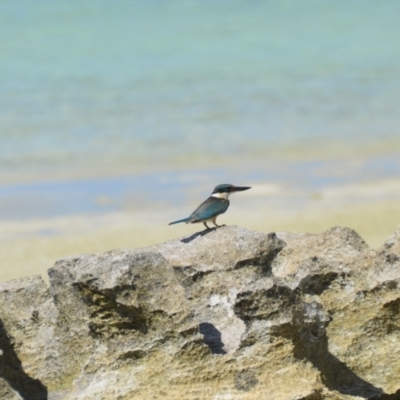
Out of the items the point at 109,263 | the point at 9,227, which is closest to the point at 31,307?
the point at 109,263

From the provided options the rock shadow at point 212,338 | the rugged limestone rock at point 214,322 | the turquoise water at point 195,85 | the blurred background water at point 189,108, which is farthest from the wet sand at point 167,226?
the rock shadow at point 212,338

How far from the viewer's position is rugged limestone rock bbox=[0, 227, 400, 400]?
12.5 feet

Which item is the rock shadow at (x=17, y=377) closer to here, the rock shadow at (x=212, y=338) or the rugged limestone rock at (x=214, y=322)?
the rugged limestone rock at (x=214, y=322)

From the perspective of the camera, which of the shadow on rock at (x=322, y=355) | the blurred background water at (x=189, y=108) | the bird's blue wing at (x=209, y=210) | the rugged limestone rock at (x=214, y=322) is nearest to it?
the rugged limestone rock at (x=214, y=322)

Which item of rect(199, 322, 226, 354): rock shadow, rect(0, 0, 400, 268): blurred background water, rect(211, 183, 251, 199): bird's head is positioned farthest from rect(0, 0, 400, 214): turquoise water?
rect(199, 322, 226, 354): rock shadow

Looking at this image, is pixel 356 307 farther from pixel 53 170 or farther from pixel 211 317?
pixel 53 170

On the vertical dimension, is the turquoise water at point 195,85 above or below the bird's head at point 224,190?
above

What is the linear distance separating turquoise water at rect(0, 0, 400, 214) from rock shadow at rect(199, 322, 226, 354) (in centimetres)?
1181

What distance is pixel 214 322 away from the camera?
4.39 m

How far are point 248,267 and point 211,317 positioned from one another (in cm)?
27

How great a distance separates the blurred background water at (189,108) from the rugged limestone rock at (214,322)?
960 cm

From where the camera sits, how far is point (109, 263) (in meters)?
3.83

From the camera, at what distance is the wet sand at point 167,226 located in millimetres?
12289

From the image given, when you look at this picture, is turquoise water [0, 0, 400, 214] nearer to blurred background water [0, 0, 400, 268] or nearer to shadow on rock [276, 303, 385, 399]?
blurred background water [0, 0, 400, 268]
